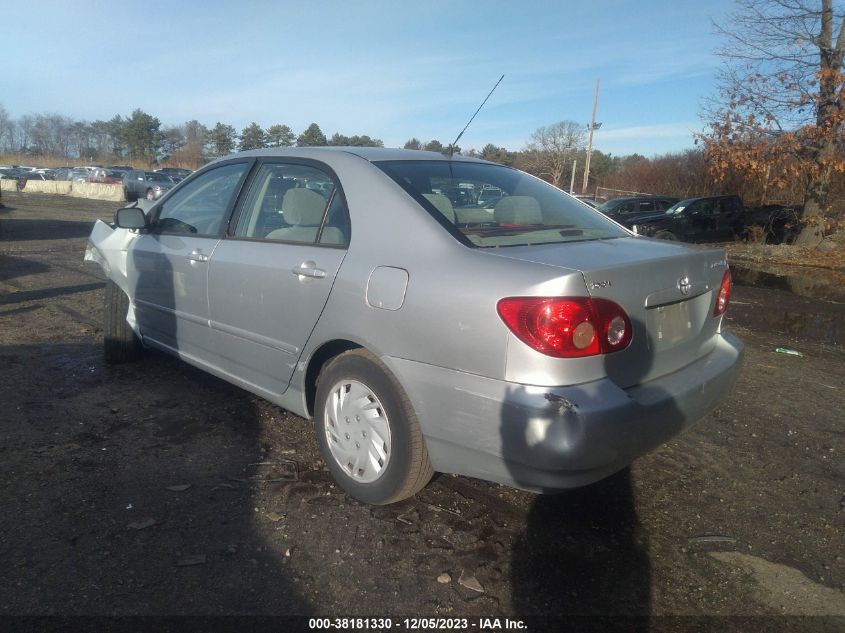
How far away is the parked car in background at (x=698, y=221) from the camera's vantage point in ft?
50.4

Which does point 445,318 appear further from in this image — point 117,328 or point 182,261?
point 117,328

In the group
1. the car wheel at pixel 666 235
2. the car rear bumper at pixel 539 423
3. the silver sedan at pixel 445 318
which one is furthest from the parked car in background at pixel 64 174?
the car rear bumper at pixel 539 423

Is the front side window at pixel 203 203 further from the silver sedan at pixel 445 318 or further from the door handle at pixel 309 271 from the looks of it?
the door handle at pixel 309 271

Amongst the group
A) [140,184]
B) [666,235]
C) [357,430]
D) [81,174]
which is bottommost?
[357,430]

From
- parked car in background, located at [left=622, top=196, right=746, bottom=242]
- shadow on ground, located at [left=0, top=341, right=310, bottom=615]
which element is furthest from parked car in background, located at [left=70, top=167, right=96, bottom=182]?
shadow on ground, located at [left=0, top=341, right=310, bottom=615]

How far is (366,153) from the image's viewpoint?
3352 millimetres

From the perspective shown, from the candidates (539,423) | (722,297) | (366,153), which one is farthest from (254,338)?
(722,297)

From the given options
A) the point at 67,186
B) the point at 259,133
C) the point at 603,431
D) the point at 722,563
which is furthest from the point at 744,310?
the point at 67,186

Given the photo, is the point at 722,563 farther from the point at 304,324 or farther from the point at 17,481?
the point at 17,481

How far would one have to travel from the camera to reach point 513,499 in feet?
10.1

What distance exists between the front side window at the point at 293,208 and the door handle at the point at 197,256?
0.27m

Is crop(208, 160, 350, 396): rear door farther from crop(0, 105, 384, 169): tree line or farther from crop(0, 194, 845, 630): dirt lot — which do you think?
crop(0, 105, 384, 169): tree line

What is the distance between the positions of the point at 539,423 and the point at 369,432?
91 cm

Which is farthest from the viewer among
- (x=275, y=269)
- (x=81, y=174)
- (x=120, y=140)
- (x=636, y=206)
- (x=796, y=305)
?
(x=120, y=140)
